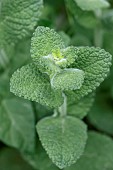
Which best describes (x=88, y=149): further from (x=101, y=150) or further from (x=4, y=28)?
(x=4, y=28)

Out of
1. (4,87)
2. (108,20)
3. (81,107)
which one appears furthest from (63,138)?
(108,20)

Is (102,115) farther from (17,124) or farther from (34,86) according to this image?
(34,86)

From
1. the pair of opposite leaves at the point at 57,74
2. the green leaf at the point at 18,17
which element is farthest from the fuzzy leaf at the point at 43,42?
the green leaf at the point at 18,17

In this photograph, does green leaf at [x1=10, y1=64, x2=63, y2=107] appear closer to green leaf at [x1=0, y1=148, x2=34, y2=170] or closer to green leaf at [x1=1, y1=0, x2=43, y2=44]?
green leaf at [x1=1, y1=0, x2=43, y2=44]

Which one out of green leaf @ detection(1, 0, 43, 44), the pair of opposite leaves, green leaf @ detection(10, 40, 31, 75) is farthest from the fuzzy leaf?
green leaf @ detection(10, 40, 31, 75)

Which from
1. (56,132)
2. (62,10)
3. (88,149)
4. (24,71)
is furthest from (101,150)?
(62,10)
